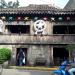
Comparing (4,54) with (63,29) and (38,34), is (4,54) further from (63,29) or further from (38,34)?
(63,29)

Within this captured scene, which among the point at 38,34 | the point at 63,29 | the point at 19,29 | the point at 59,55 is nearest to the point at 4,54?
the point at 38,34

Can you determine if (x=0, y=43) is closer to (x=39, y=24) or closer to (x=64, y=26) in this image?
(x=39, y=24)

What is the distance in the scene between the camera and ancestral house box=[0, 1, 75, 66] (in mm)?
23812

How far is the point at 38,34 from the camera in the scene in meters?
24.2

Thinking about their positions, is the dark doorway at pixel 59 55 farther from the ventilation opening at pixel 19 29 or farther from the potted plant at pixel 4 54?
the potted plant at pixel 4 54

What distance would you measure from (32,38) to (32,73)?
8033mm

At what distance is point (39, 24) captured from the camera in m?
24.3

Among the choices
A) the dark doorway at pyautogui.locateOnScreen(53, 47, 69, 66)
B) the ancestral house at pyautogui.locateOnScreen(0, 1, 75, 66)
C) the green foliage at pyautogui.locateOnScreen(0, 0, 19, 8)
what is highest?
the green foliage at pyautogui.locateOnScreen(0, 0, 19, 8)

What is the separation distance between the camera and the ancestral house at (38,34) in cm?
2381

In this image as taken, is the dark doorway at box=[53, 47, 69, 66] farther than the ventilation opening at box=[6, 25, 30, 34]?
No

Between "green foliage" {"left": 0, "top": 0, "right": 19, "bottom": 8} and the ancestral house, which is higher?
"green foliage" {"left": 0, "top": 0, "right": 19, "bottom": 8}

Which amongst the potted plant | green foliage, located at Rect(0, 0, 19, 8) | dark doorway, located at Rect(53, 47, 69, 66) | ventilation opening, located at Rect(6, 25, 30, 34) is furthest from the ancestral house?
green foliage, located at Rect(0, 0, 19, 8)

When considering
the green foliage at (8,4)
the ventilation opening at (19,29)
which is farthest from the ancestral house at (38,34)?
the green foliage at (8,4)

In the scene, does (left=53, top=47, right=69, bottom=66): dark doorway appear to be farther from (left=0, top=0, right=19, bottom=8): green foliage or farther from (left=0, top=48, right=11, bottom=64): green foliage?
(left=0, top=0, right=19, bottom=8): green foliage
